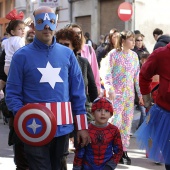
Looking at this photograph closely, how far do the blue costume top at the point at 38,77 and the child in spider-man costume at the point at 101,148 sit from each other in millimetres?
868

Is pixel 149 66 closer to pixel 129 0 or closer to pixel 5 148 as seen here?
pixel 5 148

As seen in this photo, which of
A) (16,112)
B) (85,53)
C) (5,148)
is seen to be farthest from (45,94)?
(5,148)

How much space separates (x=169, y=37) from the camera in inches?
287

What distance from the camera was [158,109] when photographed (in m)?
5.12

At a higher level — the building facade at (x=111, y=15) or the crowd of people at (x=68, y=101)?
the building facade at (x=111, y=15)

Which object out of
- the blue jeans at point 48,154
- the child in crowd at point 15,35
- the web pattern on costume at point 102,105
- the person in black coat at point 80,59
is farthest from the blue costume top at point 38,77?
the child in crowd at point 15,35

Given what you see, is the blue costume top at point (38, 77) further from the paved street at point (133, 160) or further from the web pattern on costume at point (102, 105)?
the paved street at point (133, 160)

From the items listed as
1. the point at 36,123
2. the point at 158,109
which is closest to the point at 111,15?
the point at 158,109

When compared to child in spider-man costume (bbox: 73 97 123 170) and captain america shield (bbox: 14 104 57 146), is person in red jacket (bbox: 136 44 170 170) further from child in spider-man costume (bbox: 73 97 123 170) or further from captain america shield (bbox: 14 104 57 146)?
captain america shield (bbox: 14 104 57 146)

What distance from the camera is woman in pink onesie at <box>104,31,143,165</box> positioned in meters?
7.81

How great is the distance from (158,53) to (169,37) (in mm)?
2357

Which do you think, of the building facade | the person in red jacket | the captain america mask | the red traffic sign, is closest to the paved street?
the person in red jacket

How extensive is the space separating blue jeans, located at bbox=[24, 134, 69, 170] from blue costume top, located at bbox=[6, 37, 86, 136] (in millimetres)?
111

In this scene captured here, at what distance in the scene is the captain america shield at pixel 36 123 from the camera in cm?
441
